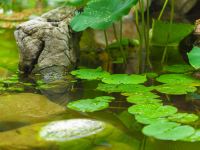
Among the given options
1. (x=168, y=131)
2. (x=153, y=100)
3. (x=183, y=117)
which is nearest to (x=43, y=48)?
(x=153, y=100)

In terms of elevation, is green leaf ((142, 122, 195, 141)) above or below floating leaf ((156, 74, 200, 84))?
below

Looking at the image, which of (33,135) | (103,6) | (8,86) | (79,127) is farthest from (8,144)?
(103,6)

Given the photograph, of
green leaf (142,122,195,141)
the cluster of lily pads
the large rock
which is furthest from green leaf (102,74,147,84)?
green leaf (142,122,195,141)

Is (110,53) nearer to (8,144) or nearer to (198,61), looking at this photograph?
(198,61)

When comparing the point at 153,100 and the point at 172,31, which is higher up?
the point at 172,31

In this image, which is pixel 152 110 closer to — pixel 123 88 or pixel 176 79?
pixel 123 88

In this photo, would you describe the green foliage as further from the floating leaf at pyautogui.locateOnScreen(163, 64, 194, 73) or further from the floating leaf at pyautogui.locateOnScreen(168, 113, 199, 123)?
the floating leaf at pyautogui.locateOnScreen(168, 113, 199, 123)

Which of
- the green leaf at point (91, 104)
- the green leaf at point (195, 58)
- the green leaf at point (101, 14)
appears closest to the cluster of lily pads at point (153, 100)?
the green leaf at point (91, 104)
